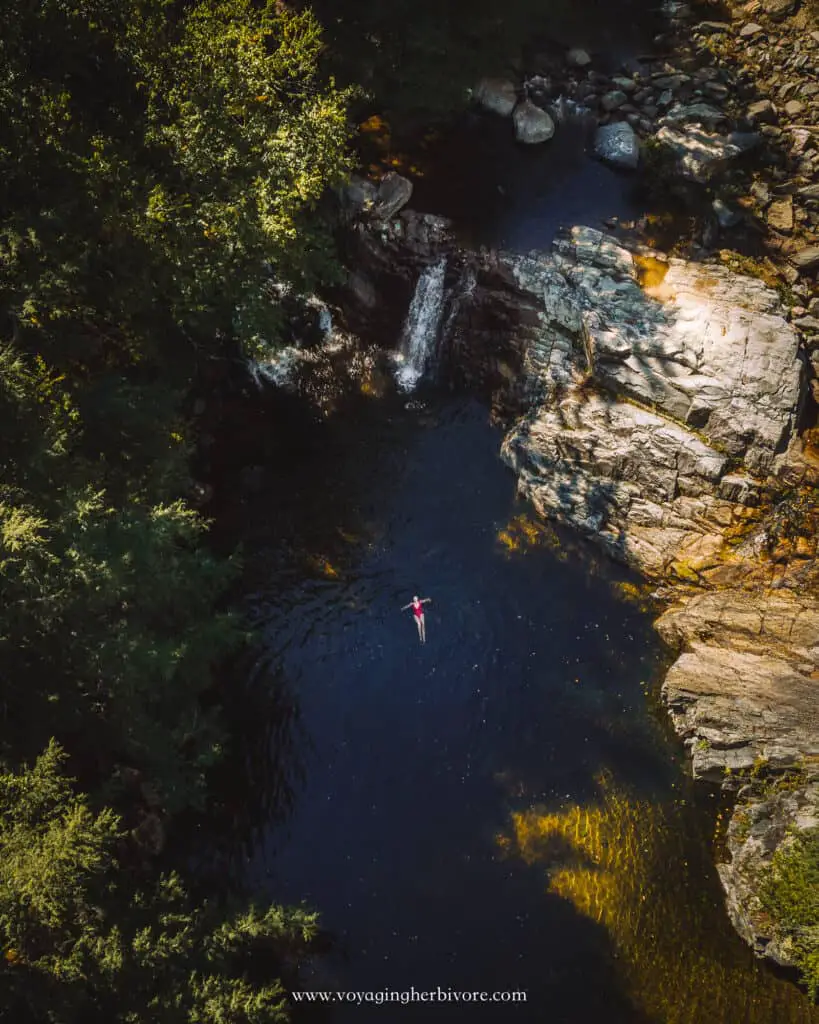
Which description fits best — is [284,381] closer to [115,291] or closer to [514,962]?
[115,291]

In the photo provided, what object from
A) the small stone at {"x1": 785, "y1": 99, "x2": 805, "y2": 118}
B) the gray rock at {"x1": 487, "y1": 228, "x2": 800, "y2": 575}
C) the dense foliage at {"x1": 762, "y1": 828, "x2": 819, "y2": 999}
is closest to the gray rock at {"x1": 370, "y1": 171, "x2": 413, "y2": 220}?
the gray rock at {"x1": 487, "y1": 228, "x2": 800, "y2": 575}

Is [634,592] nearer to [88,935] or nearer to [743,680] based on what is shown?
[743,680]

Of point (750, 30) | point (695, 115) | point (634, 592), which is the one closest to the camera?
point (634, 592)

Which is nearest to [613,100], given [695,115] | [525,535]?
[695,115]

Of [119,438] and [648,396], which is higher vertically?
[648,396]

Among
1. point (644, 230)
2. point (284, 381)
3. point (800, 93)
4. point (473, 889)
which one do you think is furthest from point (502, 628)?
point (800, 93)

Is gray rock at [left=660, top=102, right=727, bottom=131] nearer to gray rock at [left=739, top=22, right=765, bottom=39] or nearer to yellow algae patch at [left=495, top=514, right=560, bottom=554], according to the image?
gray rock at [left=739, top=22, right=765, bottom=39]
